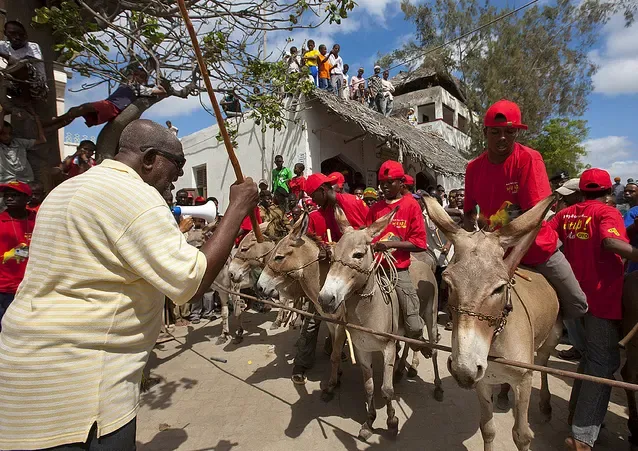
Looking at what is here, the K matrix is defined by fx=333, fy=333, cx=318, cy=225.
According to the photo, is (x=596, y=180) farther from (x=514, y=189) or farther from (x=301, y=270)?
(x=301, y=270)

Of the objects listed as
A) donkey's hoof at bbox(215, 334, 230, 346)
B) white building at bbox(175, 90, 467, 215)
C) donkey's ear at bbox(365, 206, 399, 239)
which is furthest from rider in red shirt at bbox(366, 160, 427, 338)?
white building at bbox(175, 90, 467, 215)

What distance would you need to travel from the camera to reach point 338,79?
14.1m

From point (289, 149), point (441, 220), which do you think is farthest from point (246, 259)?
point (289, 149)

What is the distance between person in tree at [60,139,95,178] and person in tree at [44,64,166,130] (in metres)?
0.76

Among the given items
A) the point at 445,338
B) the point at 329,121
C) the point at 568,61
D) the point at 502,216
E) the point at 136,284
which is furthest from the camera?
the point at 568,61

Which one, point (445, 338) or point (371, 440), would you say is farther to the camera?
point (445, 338)

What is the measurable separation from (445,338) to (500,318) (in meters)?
5.00

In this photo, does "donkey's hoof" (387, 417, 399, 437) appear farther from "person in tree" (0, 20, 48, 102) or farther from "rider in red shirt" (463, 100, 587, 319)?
"person in tree" (0, 20, 48, 102)

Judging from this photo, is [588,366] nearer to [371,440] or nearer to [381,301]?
[381,301]

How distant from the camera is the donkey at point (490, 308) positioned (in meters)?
2.12

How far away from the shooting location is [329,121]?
12.8 m

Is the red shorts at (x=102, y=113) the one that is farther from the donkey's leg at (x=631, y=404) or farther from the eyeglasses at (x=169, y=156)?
the donkey's leg at (x=631, y=404)

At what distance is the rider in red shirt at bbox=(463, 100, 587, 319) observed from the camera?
117 inches

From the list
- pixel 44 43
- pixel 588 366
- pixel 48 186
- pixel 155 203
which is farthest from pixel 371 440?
pixel 44 43
